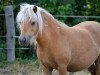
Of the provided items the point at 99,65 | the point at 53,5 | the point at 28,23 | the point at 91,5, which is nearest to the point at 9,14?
the point at 53,5

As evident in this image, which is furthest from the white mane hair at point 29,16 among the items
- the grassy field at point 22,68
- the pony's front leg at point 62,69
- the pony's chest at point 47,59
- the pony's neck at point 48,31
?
the grassy field at point 22,68

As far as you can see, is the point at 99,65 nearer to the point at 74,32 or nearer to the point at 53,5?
the point at 74,32

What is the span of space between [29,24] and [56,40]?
2.06 feet

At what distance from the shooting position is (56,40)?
6094 millimetres

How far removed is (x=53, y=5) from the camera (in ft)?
33.2

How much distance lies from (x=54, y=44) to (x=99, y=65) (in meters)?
1.39

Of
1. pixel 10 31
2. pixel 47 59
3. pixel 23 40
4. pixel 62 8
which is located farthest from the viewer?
pixel 62 8

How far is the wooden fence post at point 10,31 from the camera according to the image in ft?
30.1

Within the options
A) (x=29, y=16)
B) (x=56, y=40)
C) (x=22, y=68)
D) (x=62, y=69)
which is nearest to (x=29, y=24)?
(x=29, y=16)

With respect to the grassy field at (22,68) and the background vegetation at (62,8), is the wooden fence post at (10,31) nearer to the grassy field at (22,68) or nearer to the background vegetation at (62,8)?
the grassy field at (22,68)

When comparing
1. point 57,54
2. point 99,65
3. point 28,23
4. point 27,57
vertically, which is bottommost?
point 27,57

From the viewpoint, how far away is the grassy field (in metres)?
8.78

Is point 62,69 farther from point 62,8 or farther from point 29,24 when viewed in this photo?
point 62,8

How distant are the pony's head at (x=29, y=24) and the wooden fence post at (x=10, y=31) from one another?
134 inches
